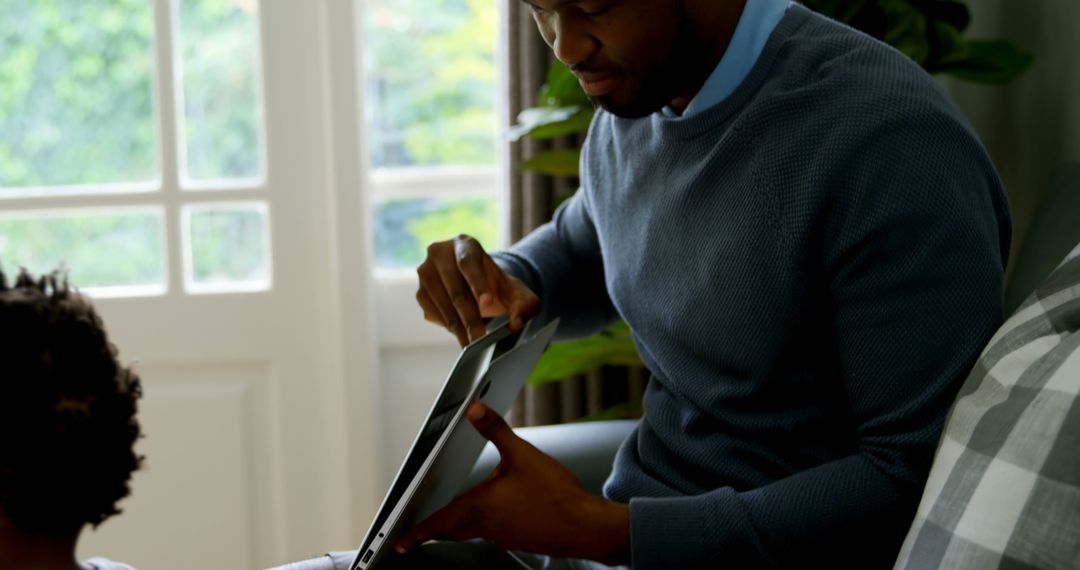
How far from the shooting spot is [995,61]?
1558 mm

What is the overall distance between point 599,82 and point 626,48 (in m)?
0.05

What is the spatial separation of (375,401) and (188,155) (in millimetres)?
631

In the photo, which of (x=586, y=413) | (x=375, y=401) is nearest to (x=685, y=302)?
(x=586, y=413)

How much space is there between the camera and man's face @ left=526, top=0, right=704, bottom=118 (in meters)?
1.07

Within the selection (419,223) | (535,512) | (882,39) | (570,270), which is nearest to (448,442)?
(535,512)

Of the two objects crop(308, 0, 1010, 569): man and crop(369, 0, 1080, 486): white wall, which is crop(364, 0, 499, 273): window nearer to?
crop(369, 0, 1080, 486): white wall

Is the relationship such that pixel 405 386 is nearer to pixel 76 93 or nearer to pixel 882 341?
pixel 76 93

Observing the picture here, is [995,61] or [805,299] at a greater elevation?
[995,61]

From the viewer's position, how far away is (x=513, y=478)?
39.6 inches

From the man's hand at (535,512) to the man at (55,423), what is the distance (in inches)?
11.6

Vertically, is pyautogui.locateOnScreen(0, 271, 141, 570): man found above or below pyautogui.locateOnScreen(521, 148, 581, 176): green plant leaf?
below

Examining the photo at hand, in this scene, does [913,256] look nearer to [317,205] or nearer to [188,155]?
[317,205]

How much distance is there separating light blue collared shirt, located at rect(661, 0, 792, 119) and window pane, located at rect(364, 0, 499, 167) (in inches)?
57.7

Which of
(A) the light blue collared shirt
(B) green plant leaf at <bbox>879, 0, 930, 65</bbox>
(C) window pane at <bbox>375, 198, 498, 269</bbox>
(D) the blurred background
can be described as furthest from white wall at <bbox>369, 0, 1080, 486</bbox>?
(C) window pane at <bbox>375, 198, 498, 269</bbox>
